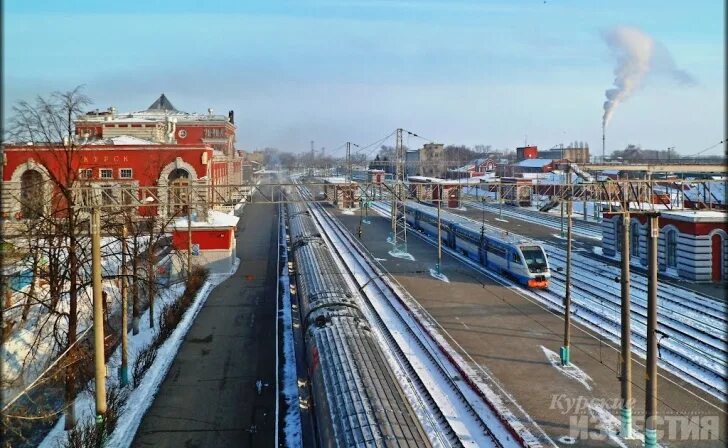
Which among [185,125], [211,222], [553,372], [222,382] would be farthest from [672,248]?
[185,125]

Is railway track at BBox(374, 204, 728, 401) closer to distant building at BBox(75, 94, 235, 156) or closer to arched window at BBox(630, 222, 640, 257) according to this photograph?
arched window at BBox(630, 222, 640, 257)

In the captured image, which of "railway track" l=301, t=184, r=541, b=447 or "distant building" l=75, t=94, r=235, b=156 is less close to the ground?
"distant building" l=75, t=94, r=235, b=156

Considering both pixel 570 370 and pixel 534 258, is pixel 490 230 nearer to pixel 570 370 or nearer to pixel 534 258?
pixel 534 258

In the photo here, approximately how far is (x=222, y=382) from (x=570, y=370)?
419 inches

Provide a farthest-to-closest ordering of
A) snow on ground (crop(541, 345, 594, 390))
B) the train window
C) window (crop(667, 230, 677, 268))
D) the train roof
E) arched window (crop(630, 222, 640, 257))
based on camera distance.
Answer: arched window (crop(630, 222, 640, 257))
window (crop(667, 230, 677, 268))
the train roof
the train window
snow on ground (crop(541, 345, 594, 390))

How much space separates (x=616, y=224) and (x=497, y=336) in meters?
19.6

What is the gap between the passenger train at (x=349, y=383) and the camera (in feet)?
30.5

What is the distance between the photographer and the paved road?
13.2 meters

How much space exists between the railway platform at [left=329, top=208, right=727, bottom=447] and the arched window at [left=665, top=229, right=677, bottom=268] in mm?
10031

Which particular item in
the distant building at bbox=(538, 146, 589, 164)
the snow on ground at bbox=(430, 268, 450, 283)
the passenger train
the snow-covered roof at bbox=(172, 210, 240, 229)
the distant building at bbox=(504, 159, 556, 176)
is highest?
the distant building at bbox=(538, 146, 589, 164)

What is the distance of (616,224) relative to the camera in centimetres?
3691

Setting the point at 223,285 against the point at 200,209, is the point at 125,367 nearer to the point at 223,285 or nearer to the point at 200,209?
the point at 223,285

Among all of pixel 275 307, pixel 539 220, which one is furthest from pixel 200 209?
pixel 539 220

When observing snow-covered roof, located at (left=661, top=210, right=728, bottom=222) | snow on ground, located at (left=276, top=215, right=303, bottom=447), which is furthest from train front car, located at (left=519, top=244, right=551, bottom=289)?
snow on ground, located at (left=276, top=215, right=303, bottom=447)
